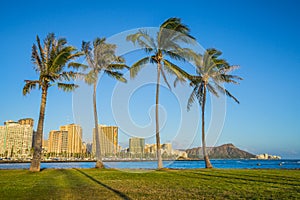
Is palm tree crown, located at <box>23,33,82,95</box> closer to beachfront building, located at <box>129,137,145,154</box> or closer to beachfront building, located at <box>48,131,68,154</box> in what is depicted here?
beachfront building, located at <box>129,137,145,154</box>

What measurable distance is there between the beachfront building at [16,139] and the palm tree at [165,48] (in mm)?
145605

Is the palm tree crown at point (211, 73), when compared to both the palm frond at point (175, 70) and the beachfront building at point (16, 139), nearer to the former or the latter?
the palm frond at point (175, 70)

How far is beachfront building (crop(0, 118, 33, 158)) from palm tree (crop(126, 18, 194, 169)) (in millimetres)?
145605

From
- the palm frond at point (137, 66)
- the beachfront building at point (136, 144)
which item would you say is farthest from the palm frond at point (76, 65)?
the beachfront building at point (136, 144)

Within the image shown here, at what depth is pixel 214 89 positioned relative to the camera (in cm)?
2827

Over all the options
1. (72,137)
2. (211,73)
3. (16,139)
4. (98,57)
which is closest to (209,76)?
(211,73)

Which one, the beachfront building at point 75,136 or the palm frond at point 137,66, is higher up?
the palm frond at point 137,66

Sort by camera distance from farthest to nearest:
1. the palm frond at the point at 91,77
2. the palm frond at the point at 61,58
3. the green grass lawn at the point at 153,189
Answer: the palm frond at the point at 91,77 < the palm frond at the point at 61,58 < the green grass lawn at the point at 153,189

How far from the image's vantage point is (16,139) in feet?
511

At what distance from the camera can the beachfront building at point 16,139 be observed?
508 feet

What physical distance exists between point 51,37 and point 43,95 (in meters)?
4.90

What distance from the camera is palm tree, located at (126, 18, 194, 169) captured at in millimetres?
24719

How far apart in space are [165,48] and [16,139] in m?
152

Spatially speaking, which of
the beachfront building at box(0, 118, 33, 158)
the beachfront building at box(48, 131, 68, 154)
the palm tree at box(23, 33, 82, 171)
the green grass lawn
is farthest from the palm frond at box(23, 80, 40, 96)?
the beachfront building at box(0, 118, 33, 158)
